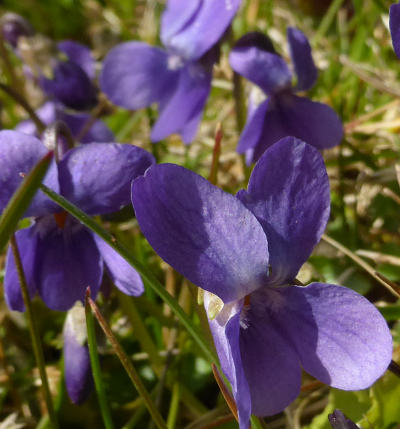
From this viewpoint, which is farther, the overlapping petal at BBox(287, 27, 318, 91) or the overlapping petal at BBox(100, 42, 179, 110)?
the overlapping petal at BBox(100, 42, 179, 110)

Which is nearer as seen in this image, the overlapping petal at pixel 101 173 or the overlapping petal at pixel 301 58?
the overlapping petal at pixel 101 173

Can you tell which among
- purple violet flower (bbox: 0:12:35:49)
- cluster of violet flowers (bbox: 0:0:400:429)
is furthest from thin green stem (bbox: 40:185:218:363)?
purple violet flower (bbox: 0:12:35:49)

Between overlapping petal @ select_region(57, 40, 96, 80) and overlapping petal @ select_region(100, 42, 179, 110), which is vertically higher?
overlapping petal @ select_region(100, 42, 179, 110)

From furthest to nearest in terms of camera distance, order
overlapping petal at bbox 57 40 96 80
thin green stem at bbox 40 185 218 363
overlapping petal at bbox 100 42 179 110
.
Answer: overlapping petal at bbox 57 40 96 80, overlapping petal at bbox 100 42 179 110, thin green stem at bbox 40 185 218 363

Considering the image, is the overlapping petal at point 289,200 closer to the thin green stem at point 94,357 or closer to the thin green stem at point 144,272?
the thin green stem at point 144,272

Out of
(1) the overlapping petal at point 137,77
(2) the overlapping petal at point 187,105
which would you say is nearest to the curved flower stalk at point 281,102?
(2) the overlapping petal at point 187,105

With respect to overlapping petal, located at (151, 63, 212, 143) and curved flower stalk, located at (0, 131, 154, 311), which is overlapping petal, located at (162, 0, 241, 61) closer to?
overlapping petal, located at (151, 63, 212, 143)

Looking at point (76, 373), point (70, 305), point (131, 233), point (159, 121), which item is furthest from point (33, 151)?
point (131, 233)

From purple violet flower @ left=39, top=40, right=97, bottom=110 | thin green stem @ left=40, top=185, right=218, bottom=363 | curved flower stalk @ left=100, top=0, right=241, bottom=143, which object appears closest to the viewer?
thin green stem @ left=40, top=185, right=218, bottom=363

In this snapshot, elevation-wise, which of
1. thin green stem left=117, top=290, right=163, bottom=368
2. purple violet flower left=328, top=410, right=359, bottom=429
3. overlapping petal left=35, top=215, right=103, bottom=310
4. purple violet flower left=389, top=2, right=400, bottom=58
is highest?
purple violet flower left=389, top=2, right=400, bottom=58
